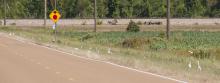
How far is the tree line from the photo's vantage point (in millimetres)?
148000

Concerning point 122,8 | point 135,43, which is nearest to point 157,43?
point 135,43

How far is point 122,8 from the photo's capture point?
498 ft

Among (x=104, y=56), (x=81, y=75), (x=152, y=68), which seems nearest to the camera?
(x=81, y=75)

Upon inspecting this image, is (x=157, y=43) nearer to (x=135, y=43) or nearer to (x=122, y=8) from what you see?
(x=135, y=43)

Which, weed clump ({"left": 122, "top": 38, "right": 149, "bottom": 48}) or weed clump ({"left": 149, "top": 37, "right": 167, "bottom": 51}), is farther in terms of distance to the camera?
weed clump ({"left": 122, "top": 38, "right": 149, "bottom": 48})

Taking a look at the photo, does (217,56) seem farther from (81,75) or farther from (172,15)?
(172,15)

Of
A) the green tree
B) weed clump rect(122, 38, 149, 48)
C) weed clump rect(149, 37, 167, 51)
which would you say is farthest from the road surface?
the green tree

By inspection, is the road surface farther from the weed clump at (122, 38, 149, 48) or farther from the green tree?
the green tree

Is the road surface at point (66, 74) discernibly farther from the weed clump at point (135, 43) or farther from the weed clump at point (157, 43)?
the weed clump at point (135, 43)

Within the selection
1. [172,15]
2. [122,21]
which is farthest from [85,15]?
[122,21]

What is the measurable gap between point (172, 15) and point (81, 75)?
130 meters

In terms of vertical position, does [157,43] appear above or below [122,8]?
below

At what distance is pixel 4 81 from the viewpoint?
16.3m

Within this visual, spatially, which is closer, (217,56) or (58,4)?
(217,56)
